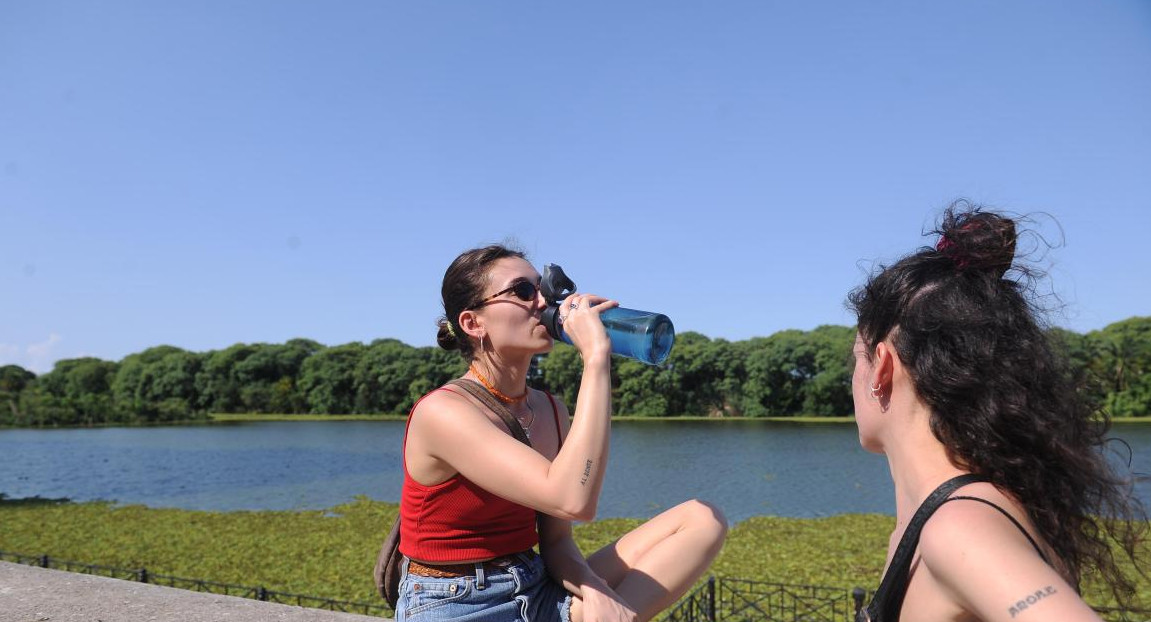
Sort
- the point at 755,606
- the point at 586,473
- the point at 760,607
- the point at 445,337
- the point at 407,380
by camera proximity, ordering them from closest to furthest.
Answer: the point at 586,473 → the point at 445,337 → the point at 755,606 → the point at 760,607 → the point at 407,380

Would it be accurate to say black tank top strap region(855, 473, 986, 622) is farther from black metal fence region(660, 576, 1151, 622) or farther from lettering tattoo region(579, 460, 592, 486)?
black metal fence region(660, 576, 1151, 622)

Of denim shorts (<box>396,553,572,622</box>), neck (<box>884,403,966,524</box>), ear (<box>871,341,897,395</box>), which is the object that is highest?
ear (<box>871,341,897,395</box>)

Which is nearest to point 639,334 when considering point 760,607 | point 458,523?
point 458,523

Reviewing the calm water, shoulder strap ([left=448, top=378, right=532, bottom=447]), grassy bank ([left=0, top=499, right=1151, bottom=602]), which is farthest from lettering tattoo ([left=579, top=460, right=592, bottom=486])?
the calm water

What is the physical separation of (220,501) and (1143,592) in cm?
2040

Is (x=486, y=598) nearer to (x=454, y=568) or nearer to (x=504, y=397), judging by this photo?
(x=454, y=568)

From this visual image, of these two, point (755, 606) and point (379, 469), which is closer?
point (755, 606)

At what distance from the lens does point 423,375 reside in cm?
5247

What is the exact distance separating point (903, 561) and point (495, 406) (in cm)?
129

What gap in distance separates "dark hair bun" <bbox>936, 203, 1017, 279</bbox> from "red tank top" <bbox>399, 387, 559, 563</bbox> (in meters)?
1.40

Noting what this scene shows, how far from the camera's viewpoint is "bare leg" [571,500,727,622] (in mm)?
2332

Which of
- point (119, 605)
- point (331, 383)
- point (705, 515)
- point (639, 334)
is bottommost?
point (119, 605)

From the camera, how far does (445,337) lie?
2660mm

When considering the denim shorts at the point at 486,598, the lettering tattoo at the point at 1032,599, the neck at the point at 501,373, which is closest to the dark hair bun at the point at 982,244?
the lettering tattoo at the point at 1032,599
